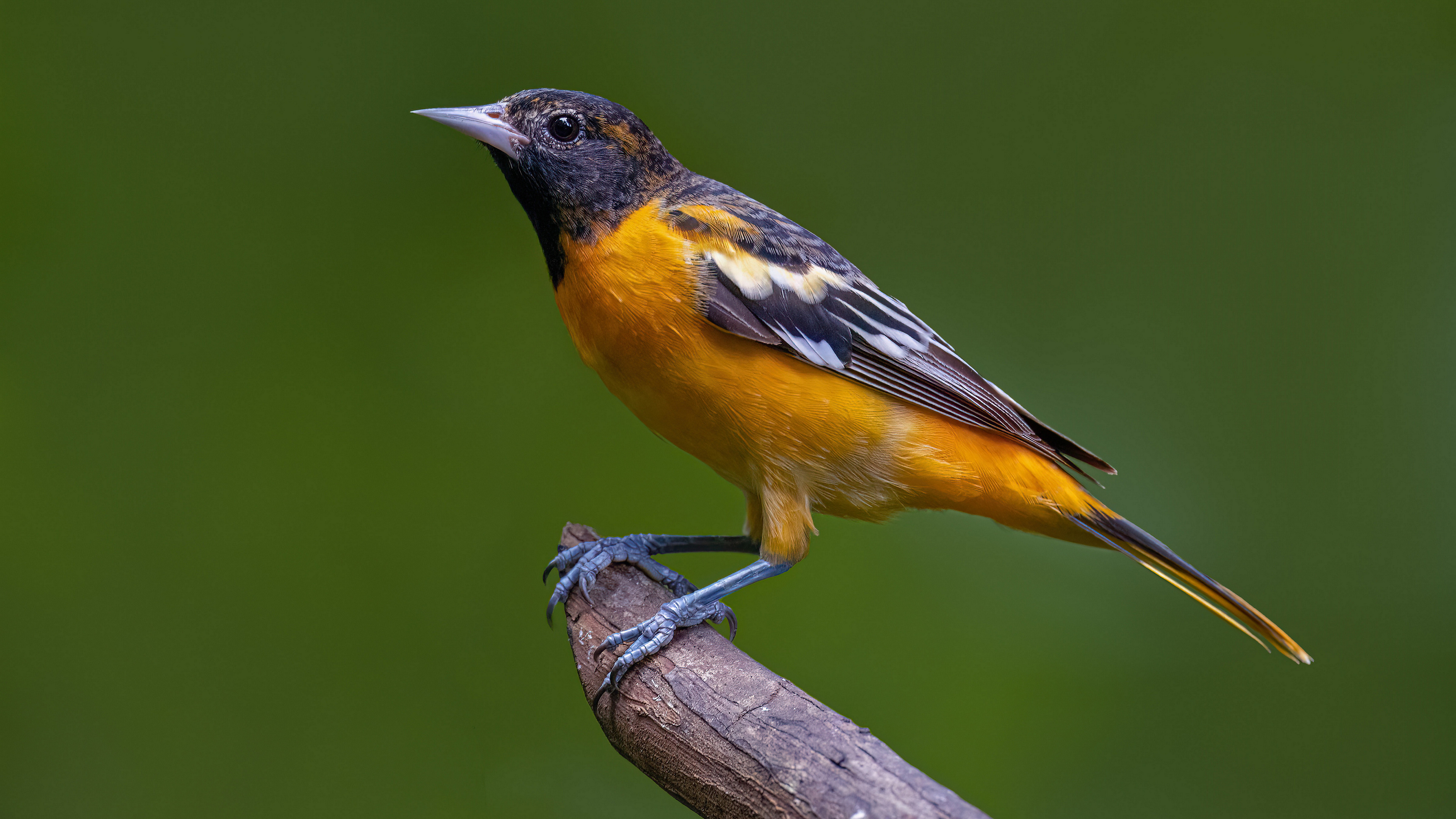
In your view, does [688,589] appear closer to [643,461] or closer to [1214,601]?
[643,461]

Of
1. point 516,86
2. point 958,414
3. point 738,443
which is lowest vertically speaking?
point 738,443

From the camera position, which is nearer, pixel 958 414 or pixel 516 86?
pixel 958 414

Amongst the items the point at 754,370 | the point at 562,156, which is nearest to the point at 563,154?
the point at 562,156

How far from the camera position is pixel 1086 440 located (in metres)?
3.96

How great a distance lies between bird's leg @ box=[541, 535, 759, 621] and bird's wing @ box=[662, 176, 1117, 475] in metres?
0.79

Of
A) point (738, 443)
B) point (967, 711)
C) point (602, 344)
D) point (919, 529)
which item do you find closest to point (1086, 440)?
point (919, 529)

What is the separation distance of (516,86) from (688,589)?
2293 millimetres

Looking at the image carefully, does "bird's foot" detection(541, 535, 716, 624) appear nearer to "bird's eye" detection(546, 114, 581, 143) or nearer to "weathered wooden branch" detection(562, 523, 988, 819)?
"weathered wooden branch" detection(562, 523, 988, 819)

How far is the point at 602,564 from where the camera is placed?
2.85 m

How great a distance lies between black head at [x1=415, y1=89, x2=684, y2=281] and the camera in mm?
2635

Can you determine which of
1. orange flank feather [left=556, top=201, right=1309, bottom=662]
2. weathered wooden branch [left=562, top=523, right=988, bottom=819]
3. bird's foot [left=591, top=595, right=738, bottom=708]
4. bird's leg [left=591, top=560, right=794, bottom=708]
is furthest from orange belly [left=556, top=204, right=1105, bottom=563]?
weathered wooden branch [left=562, top=523, right=988, bottom=819]

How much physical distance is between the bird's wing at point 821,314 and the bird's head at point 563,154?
0.54 ft

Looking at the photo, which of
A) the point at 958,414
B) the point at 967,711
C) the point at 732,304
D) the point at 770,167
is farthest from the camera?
the point at 770,167

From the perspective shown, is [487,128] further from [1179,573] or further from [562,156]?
[1179,573]
